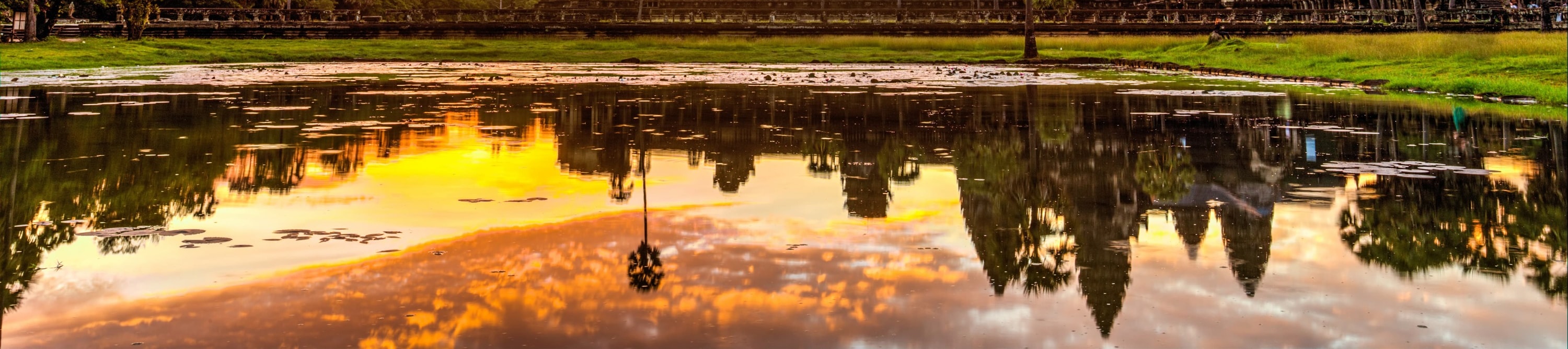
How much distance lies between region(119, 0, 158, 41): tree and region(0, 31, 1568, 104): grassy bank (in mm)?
1193

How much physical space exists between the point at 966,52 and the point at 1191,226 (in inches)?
1941

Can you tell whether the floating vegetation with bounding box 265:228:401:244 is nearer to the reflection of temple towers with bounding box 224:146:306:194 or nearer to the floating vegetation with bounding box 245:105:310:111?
the reflection of temple towers with bounding box 224:146:306:194

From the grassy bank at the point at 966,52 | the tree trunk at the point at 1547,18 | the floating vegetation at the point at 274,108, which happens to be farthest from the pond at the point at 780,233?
the tree trunk at the point at 1547,18

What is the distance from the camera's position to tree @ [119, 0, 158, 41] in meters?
59.8

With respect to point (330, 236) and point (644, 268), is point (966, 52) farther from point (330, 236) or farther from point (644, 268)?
point (644, 268)

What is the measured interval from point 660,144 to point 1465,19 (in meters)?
70.6

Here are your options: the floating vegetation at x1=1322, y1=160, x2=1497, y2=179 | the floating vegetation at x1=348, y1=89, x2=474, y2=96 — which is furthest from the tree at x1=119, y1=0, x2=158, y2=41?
the floating vegetation at x1=1322, y1=160, x2=1497, y2=179

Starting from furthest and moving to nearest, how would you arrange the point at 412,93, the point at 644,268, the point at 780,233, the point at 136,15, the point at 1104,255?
the point at 136,15 → the point at 412,93 → the point at 780,233 → the point at 1104,255 → the point at 644,268

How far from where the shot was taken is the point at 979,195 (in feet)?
31.0

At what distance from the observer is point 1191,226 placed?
803 cm

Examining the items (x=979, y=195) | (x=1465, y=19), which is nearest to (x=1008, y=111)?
(x=979, y=195)

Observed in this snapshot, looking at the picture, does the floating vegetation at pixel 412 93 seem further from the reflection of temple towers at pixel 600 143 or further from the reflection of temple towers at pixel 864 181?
the reflection of temple towers at pixel 864 181

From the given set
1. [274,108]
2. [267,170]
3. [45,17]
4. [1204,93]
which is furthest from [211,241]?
[45,17]

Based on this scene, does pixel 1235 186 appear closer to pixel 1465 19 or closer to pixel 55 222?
pixel 55 222
